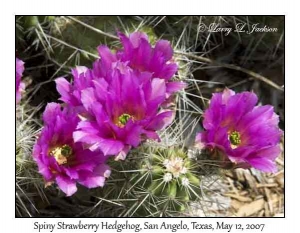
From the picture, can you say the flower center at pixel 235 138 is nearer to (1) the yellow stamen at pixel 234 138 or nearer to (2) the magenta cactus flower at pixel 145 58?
(1) the yellow stamen at pixel 234 138

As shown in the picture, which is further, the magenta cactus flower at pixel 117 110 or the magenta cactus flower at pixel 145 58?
the magenta cactus flower at pixel 145 58

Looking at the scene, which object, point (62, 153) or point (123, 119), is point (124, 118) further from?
point (62, 153)

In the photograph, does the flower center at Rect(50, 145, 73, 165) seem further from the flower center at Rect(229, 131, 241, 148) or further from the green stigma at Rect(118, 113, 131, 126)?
the flower center at Rect(229, 131, 241, 148)

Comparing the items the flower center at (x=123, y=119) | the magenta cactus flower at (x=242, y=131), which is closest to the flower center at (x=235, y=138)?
the magenta cactus flower at (x=242, y=131)

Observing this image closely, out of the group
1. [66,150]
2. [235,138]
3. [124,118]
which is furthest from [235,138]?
[66,150]

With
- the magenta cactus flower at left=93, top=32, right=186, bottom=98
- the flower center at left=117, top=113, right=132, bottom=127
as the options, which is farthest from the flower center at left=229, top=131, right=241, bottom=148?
the flower center at left=117, top=113, right=132, bottom=127
